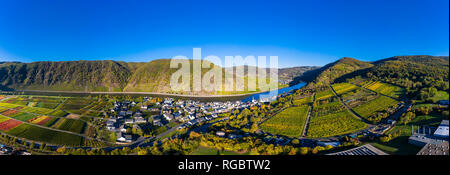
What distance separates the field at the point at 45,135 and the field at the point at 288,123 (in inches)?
631

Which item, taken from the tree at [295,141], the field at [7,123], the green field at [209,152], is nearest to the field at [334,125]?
the tree at [295,141]

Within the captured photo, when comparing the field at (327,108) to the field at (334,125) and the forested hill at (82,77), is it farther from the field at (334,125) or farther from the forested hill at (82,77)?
the forested hill at (82,77)

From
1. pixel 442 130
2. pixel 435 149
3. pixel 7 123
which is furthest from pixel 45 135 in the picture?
pixel 442 130

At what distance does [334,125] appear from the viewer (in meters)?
14.0

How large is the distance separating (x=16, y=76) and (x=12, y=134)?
5142cm

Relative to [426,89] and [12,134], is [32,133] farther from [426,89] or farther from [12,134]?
[426,89]

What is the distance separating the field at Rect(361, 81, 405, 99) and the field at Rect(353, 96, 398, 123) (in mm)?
750

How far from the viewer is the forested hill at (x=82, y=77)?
44.2 m

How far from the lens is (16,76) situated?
45938mm

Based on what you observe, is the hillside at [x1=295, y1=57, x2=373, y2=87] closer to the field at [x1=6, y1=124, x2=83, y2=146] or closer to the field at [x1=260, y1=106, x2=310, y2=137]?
the field at [x1=260, y1=106, x2=310, y2=137]

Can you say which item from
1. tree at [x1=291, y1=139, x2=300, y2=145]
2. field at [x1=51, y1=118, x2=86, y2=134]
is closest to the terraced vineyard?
tree at [x1=291, y1=139, x2=300, y2=145]
